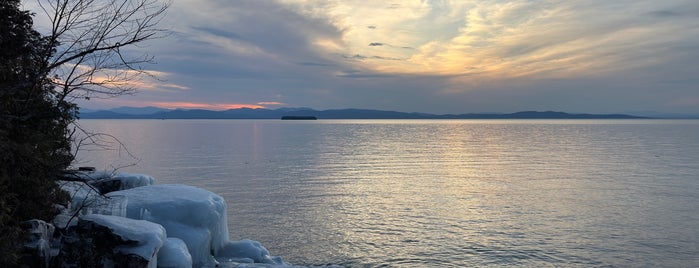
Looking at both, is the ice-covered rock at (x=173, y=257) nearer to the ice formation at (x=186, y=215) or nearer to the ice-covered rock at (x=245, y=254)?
the ice formation at (x=186, y=215)

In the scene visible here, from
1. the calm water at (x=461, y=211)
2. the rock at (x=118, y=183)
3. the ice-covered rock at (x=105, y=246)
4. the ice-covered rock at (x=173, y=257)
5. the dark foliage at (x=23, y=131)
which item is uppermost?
the dark foliage at (x=23, y=131)

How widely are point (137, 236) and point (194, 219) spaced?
12.1 ft

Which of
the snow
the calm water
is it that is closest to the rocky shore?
the snow

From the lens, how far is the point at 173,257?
38.6ft

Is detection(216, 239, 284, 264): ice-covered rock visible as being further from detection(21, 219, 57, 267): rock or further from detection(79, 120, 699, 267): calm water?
detection(21, 219, 57, 267): rock

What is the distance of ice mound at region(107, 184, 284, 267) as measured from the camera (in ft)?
46.2

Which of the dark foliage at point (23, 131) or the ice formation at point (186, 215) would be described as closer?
the dark foliage at point (23, 131)

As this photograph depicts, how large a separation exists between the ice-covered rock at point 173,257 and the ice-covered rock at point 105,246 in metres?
0.76

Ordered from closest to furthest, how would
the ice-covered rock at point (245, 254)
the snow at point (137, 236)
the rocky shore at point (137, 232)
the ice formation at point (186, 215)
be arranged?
the rocky shore at point (137, 232), the snow at point (137, 236), the ice formation at point (186, 215), the ice-covered rock at point (245, 254)

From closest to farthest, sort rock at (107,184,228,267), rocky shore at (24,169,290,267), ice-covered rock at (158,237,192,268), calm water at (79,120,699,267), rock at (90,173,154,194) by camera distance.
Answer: rocky shore at (24,169,290,267)
ice-covered rock at (158,237,192,268)
rock at (107,184,228,267)
calm water at (79,120,699,267)
rock at (90,173,154,194)

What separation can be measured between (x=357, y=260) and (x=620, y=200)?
58.9ft

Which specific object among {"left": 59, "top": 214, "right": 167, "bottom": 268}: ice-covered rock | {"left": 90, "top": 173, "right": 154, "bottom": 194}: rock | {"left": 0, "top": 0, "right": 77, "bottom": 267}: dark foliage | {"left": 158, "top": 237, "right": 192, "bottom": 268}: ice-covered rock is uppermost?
{"left": 0, "top": 0, "right": 77, "bottom": 267}: dark foliage

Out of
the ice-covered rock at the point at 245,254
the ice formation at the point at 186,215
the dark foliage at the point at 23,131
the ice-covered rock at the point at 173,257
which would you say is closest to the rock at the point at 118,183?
the ice formation at the point at 186,215

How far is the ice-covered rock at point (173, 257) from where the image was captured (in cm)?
1165
